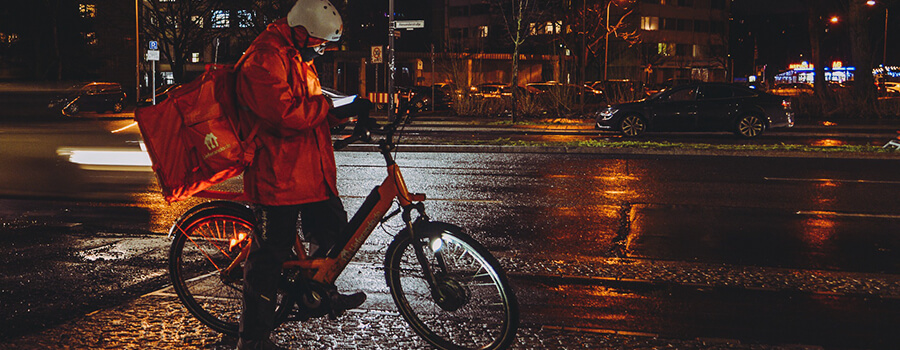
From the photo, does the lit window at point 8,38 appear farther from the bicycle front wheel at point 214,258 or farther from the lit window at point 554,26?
the bicycle front wheel at point 214,258

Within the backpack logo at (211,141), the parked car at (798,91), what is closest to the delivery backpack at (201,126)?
the backpack logo at (211,141)

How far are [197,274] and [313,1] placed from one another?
7.53 ft

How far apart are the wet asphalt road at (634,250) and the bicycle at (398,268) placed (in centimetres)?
39

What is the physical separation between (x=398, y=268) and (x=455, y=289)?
0.98ft

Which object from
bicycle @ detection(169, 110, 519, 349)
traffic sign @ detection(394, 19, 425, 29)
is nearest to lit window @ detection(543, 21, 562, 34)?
traffic sign @ detection(394, 19, 425, 29)

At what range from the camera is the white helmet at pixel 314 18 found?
3703mm

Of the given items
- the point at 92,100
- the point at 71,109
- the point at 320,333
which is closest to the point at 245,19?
the point at 92,100

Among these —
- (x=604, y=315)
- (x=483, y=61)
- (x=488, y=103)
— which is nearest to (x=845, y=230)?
(x=604, y=315)

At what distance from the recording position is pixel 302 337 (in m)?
4.44

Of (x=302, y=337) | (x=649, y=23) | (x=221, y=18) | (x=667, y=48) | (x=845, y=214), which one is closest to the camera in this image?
(x=302, y=337)

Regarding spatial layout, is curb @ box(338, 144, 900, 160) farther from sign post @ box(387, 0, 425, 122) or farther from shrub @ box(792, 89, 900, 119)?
shrub @ box(792, 89, 900, 119)

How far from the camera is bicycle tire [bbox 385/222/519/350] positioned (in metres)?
3.78

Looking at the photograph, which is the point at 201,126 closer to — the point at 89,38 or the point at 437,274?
the point at 437,274

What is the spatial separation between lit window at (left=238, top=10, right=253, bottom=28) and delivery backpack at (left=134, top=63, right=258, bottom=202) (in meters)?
44.0
